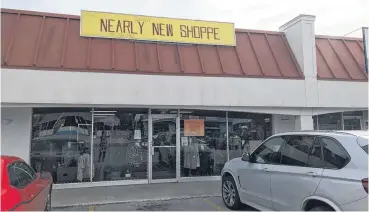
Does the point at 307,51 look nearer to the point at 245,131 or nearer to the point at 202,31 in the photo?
the point at 245,131

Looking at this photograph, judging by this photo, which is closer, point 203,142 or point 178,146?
point 178,146

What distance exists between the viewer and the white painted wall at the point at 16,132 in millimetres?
10664

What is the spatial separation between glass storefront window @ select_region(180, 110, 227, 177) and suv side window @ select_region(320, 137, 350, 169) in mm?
7017

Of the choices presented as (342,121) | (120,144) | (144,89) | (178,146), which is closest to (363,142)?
(144,89)

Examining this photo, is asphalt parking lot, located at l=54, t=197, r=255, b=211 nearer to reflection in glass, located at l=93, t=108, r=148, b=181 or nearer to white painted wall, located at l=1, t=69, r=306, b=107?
reflection in glass, located at l=93, t=108, r=148, b=181

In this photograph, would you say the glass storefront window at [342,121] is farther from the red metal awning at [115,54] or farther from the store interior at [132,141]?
the red metal awning at [115,54]

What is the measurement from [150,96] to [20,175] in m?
5.48

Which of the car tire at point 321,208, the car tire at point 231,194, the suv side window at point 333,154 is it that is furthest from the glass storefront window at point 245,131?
the car tire at point 321,208

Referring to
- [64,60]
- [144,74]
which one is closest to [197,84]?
[144,74]

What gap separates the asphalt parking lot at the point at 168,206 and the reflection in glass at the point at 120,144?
290 centimetres

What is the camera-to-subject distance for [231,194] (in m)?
7.91

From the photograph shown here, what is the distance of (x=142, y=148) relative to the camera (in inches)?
472

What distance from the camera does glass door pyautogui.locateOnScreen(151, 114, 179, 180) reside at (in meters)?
12.0

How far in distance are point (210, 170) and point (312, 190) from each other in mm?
7421
